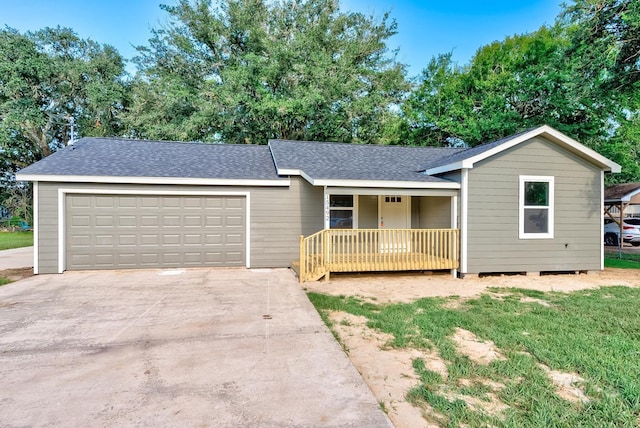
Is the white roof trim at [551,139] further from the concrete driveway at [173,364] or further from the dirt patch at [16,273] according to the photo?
the dirt patch at [16,273]

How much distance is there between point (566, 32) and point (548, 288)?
1626 centimetres

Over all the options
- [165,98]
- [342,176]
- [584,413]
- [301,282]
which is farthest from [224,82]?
[584,413]

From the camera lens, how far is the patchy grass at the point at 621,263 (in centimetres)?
924

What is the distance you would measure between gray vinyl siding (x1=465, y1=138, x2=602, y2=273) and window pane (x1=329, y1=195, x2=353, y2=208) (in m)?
3.07

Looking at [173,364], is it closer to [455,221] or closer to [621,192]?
[455,221]

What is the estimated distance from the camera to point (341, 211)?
906 cm

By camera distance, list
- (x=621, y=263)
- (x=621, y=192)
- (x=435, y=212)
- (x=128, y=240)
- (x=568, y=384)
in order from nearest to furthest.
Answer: (x=568, y=384)
(x=128, y=240)
(x=435, y=212)
(x=621, y=263)
(x=621, y=192)

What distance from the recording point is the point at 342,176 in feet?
25.1

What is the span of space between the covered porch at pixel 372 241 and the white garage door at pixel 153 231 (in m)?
2.04

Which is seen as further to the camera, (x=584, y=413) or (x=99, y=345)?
(x=99, y=345)

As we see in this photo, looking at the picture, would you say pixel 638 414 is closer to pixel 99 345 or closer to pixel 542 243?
pixel 99 345

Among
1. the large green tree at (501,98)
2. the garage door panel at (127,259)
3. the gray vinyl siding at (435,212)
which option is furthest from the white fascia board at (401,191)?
the large green tree at (501,98)

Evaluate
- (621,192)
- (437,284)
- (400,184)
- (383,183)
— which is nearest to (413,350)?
(437,284)

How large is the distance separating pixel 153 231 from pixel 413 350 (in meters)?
6.81
